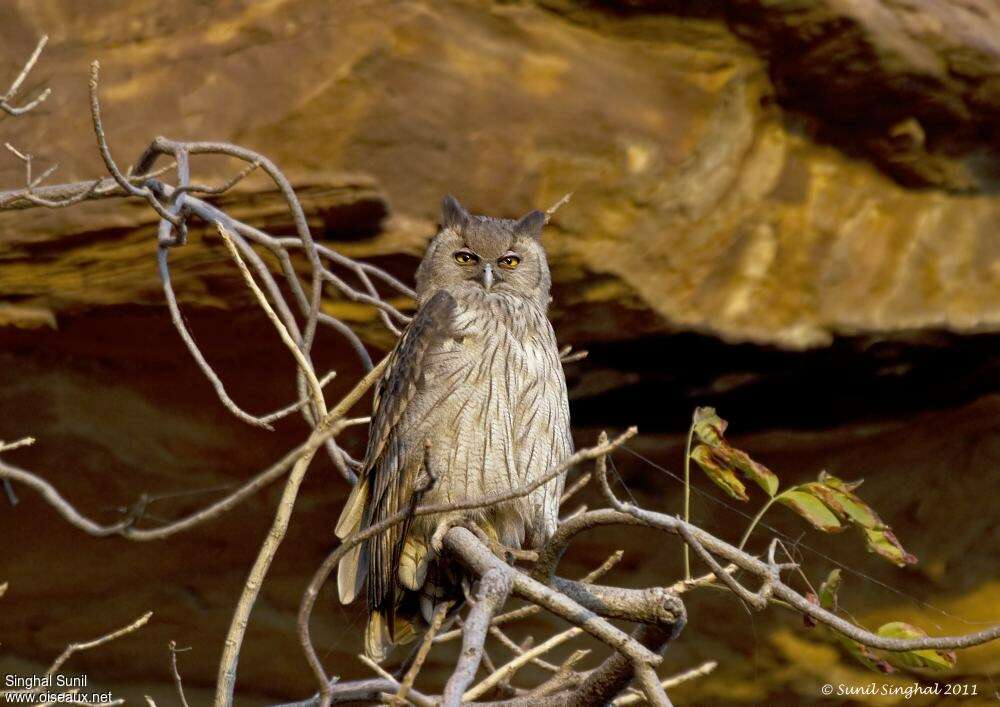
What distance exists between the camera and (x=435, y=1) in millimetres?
3645

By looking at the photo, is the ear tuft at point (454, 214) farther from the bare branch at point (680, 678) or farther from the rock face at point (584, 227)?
the bare branch at point (680, 678)

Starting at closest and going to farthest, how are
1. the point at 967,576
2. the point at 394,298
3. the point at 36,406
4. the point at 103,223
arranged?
the point at 103,223, the point at 394,298, the point at 36,406, the point at 967,576

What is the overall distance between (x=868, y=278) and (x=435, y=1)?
1.72 metres

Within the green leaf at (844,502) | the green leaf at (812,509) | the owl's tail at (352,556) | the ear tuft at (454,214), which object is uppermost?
the green leaf at (844,502)

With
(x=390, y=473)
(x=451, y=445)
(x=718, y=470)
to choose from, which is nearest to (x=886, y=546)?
(x=718, y=470)

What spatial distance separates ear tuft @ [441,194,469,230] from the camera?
A: 10.3 ft

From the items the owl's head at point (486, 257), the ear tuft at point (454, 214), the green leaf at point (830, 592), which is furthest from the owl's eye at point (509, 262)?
the green leaf at point (830, 592)

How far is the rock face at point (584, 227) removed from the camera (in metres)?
3.54

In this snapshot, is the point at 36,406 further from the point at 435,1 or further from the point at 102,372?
the point at 435,1

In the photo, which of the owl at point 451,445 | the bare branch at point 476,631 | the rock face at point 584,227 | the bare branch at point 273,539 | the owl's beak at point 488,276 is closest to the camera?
the bare branch at point 476,631

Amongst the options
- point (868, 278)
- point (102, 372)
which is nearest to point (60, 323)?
point (102, 372)

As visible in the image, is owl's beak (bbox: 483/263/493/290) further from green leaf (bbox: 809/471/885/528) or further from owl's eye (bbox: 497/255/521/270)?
green leaf (bbox: 809/471/885/528)

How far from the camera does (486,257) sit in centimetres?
308

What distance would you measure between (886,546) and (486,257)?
4.86 ft
